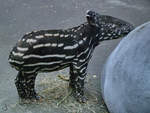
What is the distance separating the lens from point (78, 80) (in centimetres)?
421

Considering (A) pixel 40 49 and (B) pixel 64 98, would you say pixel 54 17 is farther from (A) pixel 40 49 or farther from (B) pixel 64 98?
(A) pixel 40 49

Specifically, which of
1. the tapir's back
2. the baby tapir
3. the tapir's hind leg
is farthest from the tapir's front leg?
the tapir's hind leg

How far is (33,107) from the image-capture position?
4152 millimetres

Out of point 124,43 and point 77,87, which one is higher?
point 124,43

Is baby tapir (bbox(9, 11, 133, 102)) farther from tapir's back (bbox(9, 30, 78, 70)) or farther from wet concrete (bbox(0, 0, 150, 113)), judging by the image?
wet concrete (bbox(0, 0, 150, 113))

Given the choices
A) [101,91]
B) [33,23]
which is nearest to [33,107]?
[101,91]

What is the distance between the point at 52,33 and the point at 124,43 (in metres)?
0.82

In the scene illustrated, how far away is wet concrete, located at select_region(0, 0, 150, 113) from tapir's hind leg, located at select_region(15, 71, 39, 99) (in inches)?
14.2

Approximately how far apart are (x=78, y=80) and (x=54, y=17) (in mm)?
3067

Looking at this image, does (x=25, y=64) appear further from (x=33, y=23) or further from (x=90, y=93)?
(x=33, y=23)

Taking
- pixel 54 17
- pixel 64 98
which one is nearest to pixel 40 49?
pixel 64 98

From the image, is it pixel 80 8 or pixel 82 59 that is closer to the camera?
pixel 82 59

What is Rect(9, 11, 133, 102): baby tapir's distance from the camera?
377cm

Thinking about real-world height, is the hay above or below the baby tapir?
below
